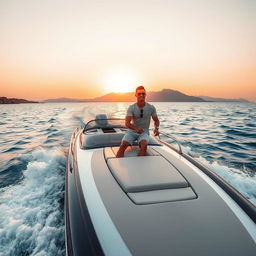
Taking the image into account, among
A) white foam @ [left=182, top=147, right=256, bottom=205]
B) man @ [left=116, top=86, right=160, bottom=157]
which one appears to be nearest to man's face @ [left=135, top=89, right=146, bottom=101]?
man @ [left=116, top=86, right=160, bottom=157]

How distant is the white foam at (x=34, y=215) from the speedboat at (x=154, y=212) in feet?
2.82

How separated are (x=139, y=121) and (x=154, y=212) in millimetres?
2274

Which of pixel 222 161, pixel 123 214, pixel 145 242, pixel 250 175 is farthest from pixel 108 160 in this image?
pixel 222 161

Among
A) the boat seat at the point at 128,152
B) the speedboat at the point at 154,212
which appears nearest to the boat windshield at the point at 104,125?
the boat seat at the point at 128,152

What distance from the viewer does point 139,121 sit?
4.06m

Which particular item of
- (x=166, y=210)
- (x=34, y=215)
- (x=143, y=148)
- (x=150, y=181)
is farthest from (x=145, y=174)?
(x=34, y=215)

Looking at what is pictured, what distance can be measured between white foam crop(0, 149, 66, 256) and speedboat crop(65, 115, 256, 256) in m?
0.86

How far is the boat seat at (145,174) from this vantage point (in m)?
2.45

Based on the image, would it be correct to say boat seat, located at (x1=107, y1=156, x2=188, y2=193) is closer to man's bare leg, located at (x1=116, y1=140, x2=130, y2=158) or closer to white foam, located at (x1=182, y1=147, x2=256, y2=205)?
man's bare leg, located at (x1=116, y1=140, x2=130, y2=158)

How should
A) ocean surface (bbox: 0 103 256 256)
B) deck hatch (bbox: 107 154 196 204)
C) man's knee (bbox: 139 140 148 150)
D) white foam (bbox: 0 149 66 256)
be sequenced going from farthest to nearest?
man's knee (bbox: 139 140 148 150) → ocean surface (bbox: 0 103 256 256) → white foam (bbox: 0 149 66 256) → deck hatch (bbox: 107 154 196 204)

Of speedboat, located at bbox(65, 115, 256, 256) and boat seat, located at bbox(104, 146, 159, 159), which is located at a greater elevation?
boat seat, located at bbox(104, 146, 159, 159)

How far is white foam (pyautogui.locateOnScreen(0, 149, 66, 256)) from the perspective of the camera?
9.14 ft

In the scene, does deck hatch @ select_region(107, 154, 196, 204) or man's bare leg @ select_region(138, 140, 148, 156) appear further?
man's bare leg @ select_region(138, 140, 148, 156)

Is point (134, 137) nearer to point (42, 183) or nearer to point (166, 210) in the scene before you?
point (166, 210)
